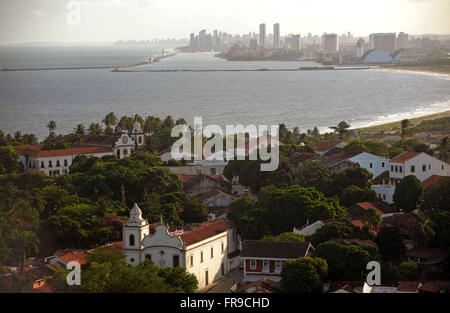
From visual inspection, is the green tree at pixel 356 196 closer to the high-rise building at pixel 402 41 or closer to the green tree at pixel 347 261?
the green tree at pixel 347 261

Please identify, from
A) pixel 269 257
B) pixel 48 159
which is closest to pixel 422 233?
pixel 269 257

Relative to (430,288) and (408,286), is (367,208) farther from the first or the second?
(408,286)

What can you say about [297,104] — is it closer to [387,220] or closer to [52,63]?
[387,220]

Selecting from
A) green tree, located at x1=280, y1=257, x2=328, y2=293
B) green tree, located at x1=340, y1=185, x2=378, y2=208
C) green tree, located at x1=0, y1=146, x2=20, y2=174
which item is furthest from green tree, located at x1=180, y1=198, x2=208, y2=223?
green tree, located at x1=0, y1=146, x2=20, y2=174

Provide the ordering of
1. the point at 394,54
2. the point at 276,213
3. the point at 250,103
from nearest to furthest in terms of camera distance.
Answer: the point at 276,213 < the point at 250,103 < the point at 394,54

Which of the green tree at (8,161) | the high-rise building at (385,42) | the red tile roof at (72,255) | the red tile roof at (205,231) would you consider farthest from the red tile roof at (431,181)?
the high-rise building at (385,42)

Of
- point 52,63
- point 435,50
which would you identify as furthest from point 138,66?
point 435,50
